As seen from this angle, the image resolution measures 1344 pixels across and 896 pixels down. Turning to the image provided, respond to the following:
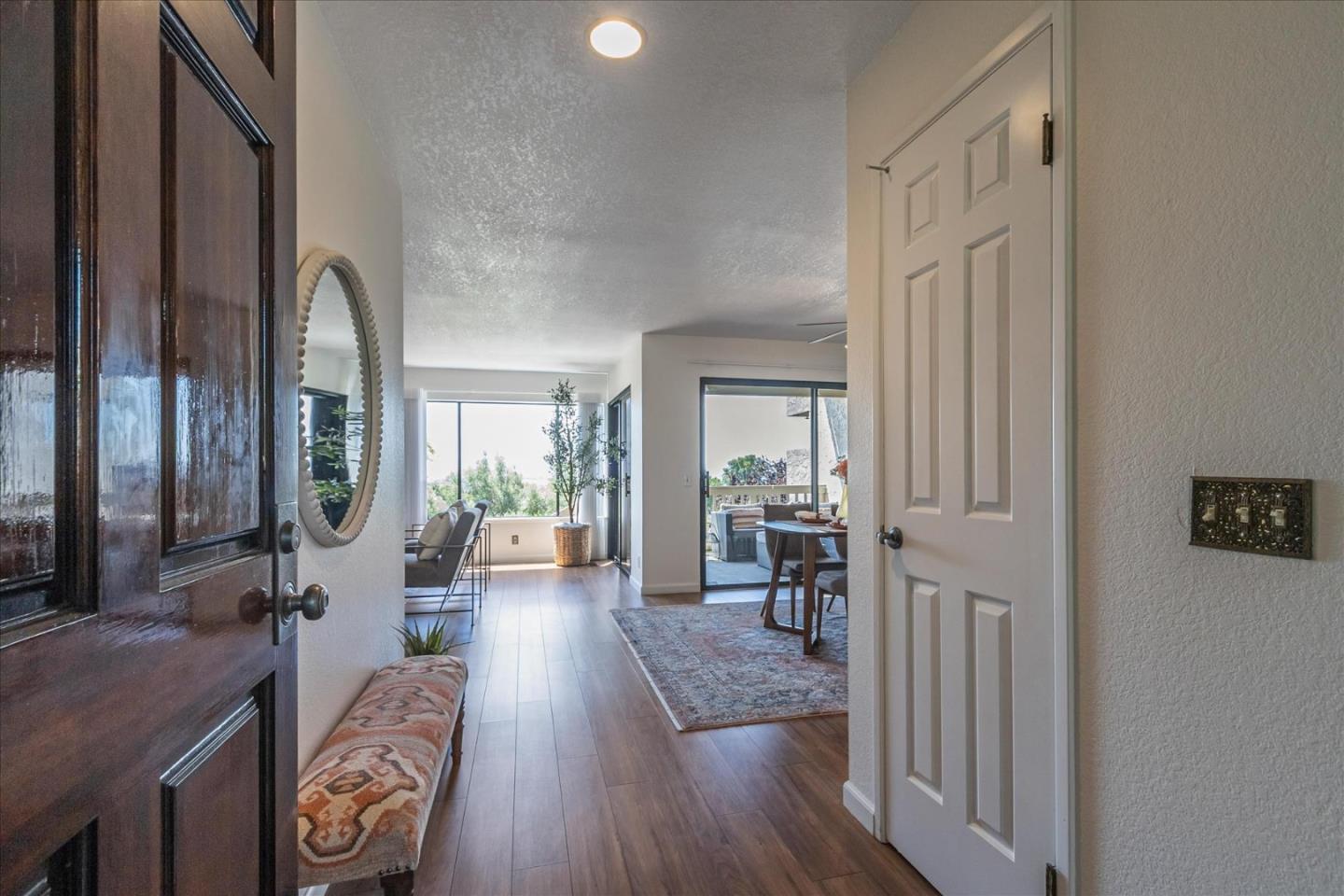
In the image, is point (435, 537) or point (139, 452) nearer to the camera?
point (139, 452)

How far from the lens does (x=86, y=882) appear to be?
0.50 m

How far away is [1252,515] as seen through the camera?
904 millimetres

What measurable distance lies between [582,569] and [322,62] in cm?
582

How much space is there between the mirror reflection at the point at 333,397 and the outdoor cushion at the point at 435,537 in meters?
2.56

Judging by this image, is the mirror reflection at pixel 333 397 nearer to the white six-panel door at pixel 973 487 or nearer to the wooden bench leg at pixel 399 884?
the wooden bench leg at pixel 399 884

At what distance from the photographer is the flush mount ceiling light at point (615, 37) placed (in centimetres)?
172

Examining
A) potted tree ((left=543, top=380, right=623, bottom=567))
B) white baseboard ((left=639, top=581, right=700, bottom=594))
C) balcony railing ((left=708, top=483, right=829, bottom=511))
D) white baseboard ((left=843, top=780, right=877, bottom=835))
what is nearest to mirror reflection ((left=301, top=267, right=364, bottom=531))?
white baseboard ((left=843, top=780, right=877, bottom=835))

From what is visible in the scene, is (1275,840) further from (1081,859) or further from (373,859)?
(373,859)

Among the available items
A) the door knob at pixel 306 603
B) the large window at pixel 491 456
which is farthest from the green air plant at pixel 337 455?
the large window at pixel 491 456

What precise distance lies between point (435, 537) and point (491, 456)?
3200mm

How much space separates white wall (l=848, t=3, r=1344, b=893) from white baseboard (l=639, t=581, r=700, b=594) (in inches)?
179

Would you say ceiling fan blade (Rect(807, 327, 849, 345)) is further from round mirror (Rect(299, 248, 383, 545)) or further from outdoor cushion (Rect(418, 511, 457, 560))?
round mirror (Rect(299, 248, 383, 545))

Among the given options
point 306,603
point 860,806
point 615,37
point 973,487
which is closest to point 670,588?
point 860,806

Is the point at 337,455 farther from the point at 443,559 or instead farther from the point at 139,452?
the point at 443,559
